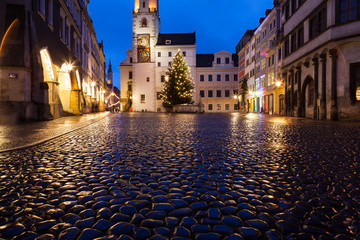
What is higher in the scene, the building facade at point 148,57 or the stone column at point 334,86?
the building facade at point 148,57

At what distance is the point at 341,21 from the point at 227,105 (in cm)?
5019

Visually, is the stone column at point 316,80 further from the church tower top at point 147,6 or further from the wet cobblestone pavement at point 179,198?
the church tower top at point 147,6

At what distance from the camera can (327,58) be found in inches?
790

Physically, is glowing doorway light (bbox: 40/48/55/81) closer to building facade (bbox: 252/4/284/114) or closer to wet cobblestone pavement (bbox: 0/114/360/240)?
wet cobblestone pavement (bbox: 0/114/360/240)

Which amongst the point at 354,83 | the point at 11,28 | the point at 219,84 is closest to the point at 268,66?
the point at 354,83

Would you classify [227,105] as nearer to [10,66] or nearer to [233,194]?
[10,66]

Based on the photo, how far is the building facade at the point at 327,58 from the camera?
59.6 feet

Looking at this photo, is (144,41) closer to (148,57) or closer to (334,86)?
(148,57)

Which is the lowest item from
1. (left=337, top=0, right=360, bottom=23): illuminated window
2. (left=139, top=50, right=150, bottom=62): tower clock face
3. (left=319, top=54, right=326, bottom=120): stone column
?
(left=319, top=54, right=326, bottom=120): stone column

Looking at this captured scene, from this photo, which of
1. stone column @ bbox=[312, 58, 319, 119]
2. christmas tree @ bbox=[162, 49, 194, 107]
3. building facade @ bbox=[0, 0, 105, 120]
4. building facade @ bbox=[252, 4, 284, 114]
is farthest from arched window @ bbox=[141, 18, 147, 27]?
stone column @ bbox=[312, 58, 319, 119]

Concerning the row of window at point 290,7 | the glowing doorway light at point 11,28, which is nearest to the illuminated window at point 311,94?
the row of window at point 290,7

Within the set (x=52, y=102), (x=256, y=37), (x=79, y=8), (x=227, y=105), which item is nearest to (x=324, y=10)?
(x=52, y=102)

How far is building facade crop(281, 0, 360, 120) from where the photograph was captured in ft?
59.6

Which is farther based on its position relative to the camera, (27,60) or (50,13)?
(50,13)
